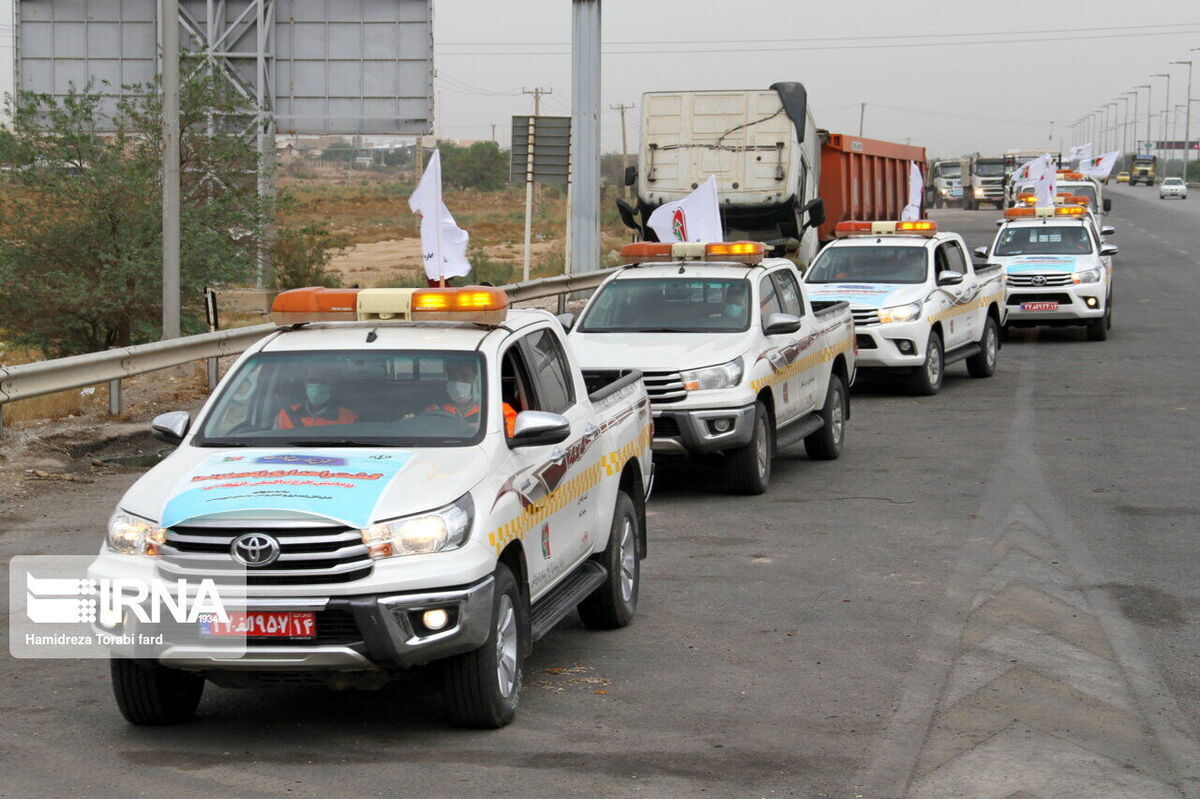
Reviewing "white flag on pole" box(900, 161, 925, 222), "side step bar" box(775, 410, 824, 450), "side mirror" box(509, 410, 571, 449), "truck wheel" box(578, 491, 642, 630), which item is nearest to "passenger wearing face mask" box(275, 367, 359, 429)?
"side mirror" box(509, 410, 571, 449)

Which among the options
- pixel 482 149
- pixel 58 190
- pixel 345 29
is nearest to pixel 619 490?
pixel 58 190

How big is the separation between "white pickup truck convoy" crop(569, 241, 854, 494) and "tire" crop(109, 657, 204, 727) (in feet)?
19.6

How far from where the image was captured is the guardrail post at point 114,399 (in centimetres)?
1505

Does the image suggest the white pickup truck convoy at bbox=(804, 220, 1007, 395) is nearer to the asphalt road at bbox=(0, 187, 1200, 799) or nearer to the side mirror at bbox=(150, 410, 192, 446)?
the asphalt road at bbox=(0, 187, 1200, 799)

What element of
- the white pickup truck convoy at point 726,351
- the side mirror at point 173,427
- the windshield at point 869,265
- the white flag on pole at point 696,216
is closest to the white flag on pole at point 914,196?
the windshield at point 869,265

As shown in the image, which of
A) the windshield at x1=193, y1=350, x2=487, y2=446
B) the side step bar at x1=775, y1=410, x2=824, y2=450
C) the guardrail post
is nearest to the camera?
the windshield at x1=193, y1=350, x2=487, y2=446

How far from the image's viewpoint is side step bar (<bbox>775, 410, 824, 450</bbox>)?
1295cm

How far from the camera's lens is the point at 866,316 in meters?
18.2

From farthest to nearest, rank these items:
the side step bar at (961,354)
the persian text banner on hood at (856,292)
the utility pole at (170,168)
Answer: the side step bar at (961,354), the persian text banner on hood at (856,292), the utility pole at (170,168)

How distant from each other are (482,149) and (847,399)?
140640 mm

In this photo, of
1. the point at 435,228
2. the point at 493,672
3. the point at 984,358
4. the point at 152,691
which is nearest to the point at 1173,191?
the point at 984,358

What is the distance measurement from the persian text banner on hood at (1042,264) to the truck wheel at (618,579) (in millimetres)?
17277

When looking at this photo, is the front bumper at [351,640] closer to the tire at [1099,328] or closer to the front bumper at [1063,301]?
the front bumper at [1063,301]

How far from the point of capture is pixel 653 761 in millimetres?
6113
